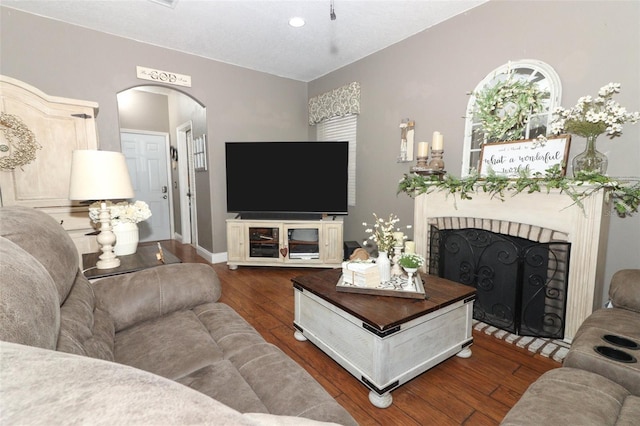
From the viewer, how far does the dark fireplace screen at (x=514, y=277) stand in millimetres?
2121

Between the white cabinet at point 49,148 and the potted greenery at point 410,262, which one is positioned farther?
the white cabinet at point 49,148

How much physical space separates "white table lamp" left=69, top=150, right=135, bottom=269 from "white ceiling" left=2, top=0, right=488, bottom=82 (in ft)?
5.82

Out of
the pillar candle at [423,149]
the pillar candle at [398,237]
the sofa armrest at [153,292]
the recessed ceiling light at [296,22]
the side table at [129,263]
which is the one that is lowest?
the sofa armrest at [153,292]

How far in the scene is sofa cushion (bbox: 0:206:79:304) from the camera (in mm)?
1023

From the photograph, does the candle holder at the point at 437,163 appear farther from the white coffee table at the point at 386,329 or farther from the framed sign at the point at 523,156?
the white coffee table at the point at 386,329

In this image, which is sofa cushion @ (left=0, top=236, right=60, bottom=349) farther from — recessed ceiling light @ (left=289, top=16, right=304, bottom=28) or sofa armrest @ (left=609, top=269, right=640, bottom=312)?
recessed ceiling light @ (left=289, top=16, right=304, bottom=28)

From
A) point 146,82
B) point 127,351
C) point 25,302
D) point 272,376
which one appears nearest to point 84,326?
point 127,351

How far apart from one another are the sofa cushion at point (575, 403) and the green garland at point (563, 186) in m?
1.23

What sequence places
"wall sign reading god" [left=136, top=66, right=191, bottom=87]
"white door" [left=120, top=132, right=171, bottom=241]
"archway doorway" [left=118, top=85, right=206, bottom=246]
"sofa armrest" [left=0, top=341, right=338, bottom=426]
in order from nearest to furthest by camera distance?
"sofa armrest" [left=0, top=341, right=338, bottom=426], "wall sign reading god" [left=136, top=66, right=191, bottom=87], "archway doorway" [left=118, top=85, right=206, bottom=246], "white door" [left=120, top=132, right=171, bottom=241]

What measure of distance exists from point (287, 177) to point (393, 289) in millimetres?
2344

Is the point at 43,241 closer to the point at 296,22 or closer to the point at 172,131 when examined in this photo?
the point at 296,22

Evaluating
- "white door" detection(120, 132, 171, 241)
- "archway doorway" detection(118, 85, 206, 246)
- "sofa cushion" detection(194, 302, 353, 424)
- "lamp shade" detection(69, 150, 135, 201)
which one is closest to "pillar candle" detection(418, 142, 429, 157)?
"sofa cushion" detection(194, 302, 353, 424)

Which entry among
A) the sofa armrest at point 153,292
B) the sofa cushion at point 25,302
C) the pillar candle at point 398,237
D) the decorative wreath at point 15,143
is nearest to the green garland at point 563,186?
the pillar candle at point 398,237

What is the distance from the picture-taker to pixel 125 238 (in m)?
2.07
